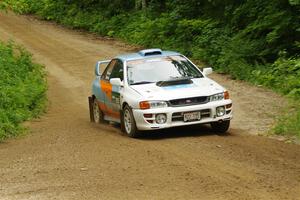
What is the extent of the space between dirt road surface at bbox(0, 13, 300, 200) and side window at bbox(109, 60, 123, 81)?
3.76 ft

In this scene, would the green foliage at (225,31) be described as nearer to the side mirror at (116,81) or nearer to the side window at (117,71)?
the side window at (117,71)

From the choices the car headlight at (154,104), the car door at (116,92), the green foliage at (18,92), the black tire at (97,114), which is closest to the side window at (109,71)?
the car door at (116,92)

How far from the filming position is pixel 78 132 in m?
14.0

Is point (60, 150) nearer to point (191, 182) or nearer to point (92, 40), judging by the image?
point (191, 182)

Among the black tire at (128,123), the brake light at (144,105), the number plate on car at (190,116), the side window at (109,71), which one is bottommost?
the black tire at (128,123)

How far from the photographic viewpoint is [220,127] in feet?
42.4

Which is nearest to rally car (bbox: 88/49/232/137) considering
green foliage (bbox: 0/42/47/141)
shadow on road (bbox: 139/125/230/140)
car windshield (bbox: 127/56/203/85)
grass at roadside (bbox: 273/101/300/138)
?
car windshield (bbox: 127/56/203/85)

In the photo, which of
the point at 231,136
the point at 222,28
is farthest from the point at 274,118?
the point at 222,28

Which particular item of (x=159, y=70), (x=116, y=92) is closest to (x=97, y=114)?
(x=116, y=92)

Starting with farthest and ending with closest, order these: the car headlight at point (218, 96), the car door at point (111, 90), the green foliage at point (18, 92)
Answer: the green foliage at point (18, 92), the car door at point (111, 90), the car headlight at point (218, 96)

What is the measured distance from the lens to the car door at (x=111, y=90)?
1363 cm

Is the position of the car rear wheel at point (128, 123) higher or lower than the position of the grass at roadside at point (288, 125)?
higher

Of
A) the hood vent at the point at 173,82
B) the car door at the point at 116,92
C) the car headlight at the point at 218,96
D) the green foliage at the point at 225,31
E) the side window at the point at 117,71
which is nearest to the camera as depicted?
the car headlight at the point at 218,96

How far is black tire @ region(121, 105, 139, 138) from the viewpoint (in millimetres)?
12523
